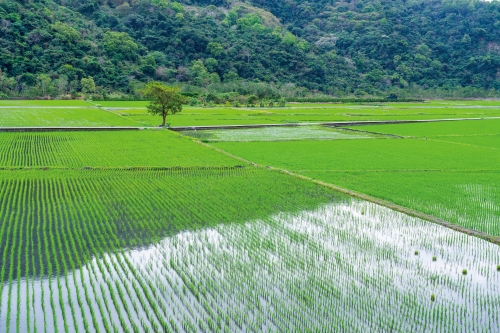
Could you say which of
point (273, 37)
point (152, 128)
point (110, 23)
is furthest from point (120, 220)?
point (273, 37)

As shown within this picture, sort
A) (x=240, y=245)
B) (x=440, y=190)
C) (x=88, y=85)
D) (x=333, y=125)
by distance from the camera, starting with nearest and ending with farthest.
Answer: (x=240, y=245) < (x=440, y=190) < (x=333, y=125) < (x=88, y=85)

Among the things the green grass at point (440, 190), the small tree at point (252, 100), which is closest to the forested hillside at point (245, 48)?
the small tree at point (252, 100)

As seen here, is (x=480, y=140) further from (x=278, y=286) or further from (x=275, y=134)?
(x=278, y=286)

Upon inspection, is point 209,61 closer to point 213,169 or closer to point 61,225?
point 213,169

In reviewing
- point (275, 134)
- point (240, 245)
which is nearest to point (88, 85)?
point (275, 134)

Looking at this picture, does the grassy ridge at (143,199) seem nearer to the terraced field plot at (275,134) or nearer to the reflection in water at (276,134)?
the terraced field plot at (275,134)

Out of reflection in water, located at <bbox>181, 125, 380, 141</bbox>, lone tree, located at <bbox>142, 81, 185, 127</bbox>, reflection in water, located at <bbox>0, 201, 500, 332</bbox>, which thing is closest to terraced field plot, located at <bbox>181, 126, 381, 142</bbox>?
reflection in water, located at <bbox>181, 125, 380, 141</bbox>
